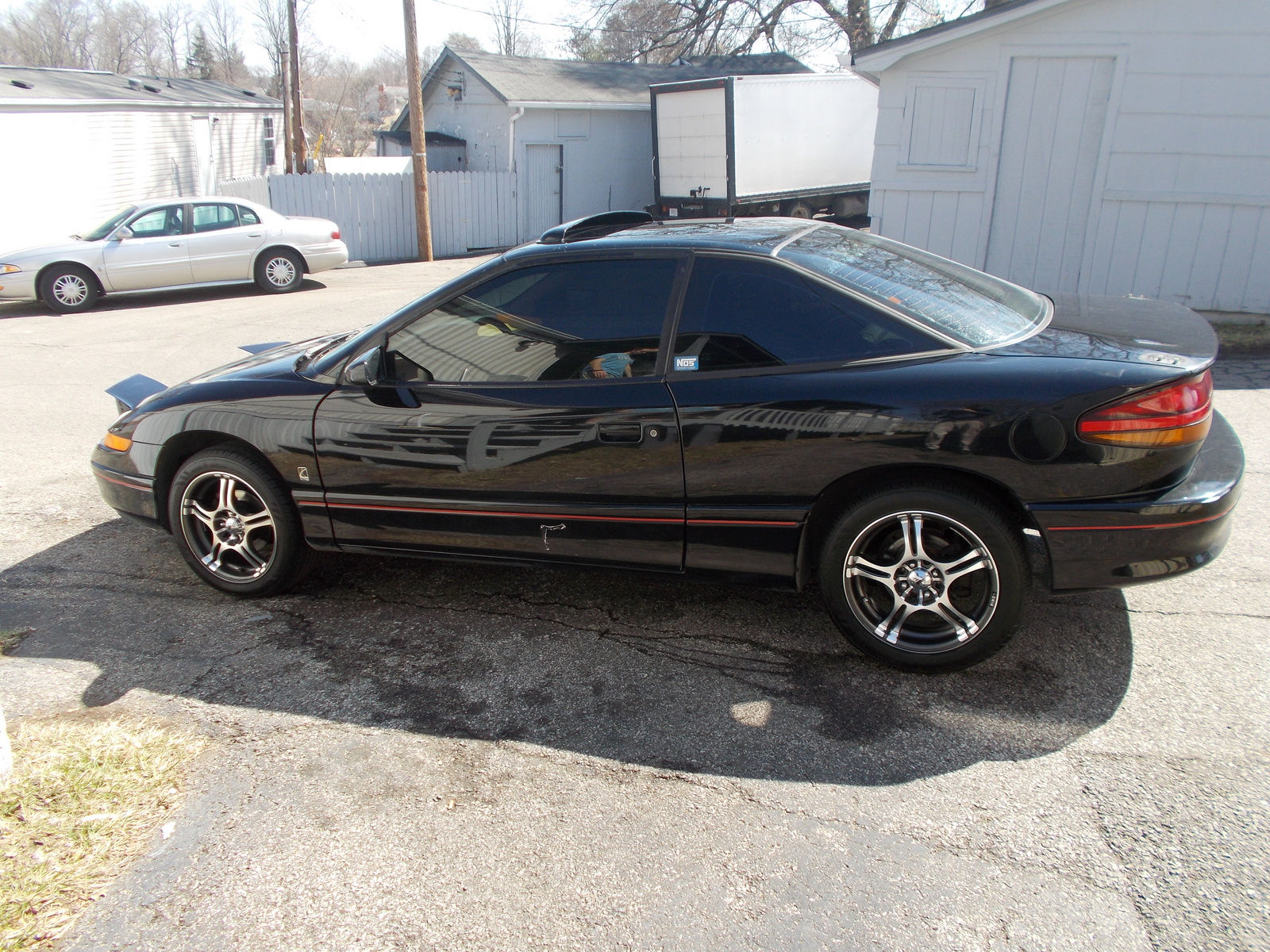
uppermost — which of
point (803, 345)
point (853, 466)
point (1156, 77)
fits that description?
point (1156, 77)

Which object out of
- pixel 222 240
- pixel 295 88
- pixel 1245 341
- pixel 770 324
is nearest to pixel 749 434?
pixel 770 324

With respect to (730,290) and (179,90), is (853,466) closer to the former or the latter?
(730,290)

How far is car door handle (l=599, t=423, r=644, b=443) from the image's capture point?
351 cm

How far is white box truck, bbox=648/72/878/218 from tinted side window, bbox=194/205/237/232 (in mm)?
7838

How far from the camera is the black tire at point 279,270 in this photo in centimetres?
1416

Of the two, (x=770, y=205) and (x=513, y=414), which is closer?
→ (x=513, y=414)

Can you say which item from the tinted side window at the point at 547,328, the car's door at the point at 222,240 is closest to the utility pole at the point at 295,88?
the car's door at the point at 222,240

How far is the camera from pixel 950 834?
270 centimetres

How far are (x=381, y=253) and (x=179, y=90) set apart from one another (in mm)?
11590

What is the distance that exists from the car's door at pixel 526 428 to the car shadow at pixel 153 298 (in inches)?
446

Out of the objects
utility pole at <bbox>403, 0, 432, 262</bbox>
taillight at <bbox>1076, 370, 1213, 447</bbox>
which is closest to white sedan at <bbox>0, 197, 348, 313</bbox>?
utility pole at <bbox>403, 0, 432, 262</bbox>

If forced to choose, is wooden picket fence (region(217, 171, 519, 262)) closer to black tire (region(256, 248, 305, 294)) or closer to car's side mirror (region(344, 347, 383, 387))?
black tire (region(256, 248, 305, 294))

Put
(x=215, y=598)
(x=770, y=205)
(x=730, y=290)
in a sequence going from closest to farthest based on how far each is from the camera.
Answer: (x=730, y=290)
(x=215, y=598)
(x=770, y=205)

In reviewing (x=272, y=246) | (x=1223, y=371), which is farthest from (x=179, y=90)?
(x=1223, y=371)
